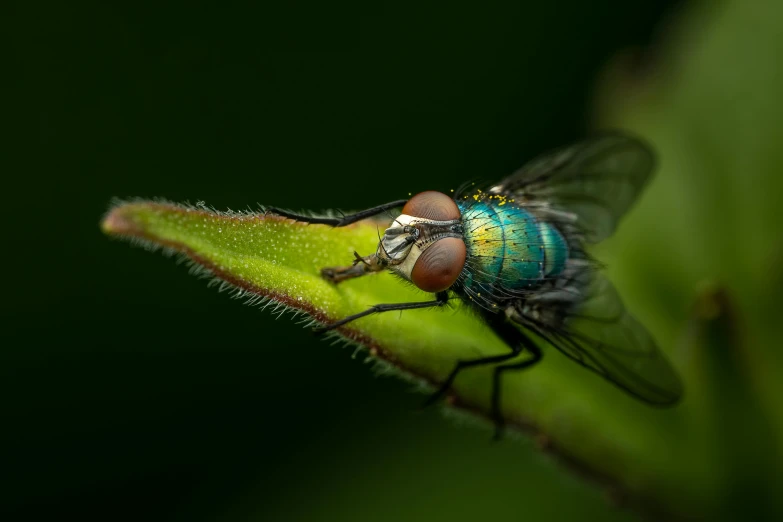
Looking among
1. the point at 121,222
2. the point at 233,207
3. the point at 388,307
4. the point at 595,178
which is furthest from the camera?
the point at 233,207

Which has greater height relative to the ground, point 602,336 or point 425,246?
point 425,246

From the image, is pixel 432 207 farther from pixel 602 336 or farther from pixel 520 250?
pixel 602 336

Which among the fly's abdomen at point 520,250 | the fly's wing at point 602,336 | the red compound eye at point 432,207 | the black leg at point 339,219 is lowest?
the fly's wing at point 602,336

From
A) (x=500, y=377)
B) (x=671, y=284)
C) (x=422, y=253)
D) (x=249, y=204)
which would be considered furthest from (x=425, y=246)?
(x=671, y=284)

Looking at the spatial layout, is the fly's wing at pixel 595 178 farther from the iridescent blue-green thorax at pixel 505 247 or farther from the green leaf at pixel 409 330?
the green leaf at pixel 409 330

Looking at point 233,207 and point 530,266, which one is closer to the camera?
point 530,266

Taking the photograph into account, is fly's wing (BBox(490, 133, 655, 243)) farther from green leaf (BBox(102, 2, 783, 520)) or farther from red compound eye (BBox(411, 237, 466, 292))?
red compound eye (BBox(411, 237, 466, 292))

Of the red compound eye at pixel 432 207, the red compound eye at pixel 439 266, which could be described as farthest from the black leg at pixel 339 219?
the red compound eye at pixel 439 266
